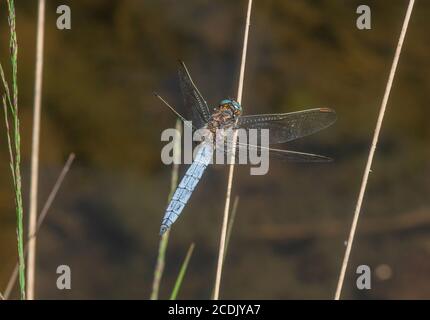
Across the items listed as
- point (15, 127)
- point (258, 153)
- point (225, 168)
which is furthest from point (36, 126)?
point (225, 168)

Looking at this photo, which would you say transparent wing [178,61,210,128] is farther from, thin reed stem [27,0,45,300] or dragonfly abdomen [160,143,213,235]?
thin reed stem [27,0,45,300]

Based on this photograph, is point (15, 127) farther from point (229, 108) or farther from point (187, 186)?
point (229, 108)

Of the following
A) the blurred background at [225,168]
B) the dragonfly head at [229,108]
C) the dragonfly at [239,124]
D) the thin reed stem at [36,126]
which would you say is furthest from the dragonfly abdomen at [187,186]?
the blurred background at [225,168]

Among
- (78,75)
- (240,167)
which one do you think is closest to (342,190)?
(240,167)

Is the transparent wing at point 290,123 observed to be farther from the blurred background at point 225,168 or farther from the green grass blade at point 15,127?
the blurred background at point 225,168

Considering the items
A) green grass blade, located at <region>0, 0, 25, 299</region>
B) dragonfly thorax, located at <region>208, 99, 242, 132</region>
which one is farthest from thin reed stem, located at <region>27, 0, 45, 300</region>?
dragonfly thorax, located at <region>208, 99, 242, 132</region>

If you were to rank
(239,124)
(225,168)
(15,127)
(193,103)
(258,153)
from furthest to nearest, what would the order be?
(225,168), (193,103), (239,124), (258,153), (15,127)
